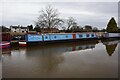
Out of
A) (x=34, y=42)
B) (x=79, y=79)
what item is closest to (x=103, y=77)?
(x=79, y=79)

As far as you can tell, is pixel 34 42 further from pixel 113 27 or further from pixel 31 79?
pixel 113 27

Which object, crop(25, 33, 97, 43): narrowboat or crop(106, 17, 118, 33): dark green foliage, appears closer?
crop(25, 33, 97, 43): narrowboat

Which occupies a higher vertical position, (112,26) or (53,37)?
(112,26)

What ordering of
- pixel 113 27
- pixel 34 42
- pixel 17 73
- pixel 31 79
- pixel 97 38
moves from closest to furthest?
pixel 31 79 → pixel 17 73 → pixel 34 42 → pixel 97 38 → pixel 113 27

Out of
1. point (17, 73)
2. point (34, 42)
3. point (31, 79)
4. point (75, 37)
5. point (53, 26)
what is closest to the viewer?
point (31, 79)

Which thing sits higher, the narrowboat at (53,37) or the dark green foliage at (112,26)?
the dark green foliage at (112,26)

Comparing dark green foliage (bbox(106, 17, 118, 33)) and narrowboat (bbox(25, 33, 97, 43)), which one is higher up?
dark green foliage (bbox(106, 17, 118, 33))

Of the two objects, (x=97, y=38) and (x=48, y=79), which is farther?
(x=97, y=38)

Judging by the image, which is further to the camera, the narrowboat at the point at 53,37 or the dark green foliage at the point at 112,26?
the dark green foliage at the point at 112,26

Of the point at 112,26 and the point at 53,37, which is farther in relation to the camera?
the point at 112,26

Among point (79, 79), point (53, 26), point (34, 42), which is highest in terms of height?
point (53, 26)

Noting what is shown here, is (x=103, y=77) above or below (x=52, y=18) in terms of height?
below

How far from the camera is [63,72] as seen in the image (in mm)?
5656

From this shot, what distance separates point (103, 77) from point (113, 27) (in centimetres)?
3071
